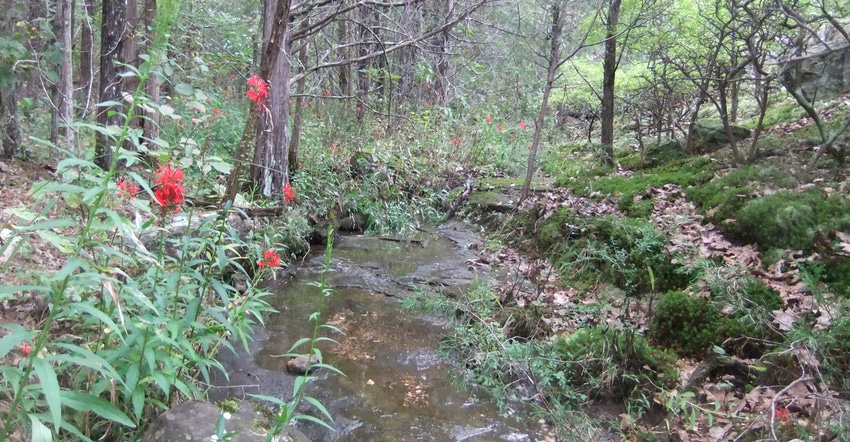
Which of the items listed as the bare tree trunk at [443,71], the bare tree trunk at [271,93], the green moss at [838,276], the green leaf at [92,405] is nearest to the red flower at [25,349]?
the green leaf at [92,405]

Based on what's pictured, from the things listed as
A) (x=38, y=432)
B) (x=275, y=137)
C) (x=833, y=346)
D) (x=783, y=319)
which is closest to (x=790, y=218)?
(x=783, y=319)

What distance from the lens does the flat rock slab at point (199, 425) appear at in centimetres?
216

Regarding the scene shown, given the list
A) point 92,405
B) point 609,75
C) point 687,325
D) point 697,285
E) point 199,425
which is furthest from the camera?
point 609,75

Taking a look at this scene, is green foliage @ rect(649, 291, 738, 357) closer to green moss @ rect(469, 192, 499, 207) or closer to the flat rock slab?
the flat rock slab

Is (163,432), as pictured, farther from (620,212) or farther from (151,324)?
(620,212)

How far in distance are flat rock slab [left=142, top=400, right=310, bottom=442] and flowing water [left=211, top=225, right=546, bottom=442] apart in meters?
0.64

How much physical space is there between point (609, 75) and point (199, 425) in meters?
7.68

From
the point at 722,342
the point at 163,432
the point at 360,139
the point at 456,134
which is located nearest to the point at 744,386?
the point at 722,342

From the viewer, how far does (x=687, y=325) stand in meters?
3.74

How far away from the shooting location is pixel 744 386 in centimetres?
320

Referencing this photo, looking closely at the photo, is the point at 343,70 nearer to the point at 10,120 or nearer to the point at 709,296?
the point at 10,120

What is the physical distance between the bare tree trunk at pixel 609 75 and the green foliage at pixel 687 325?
15.6 ft

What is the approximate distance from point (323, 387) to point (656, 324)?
2.52 m

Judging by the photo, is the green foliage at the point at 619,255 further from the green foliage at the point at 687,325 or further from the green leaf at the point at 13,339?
the green leaf at the point at 13,339
